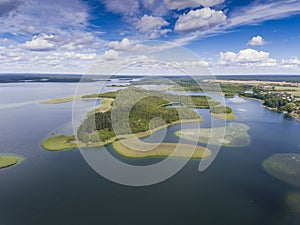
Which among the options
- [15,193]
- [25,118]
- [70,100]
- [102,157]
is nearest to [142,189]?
[102,157]

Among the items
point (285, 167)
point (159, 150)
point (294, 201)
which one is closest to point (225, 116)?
point (285, 167)

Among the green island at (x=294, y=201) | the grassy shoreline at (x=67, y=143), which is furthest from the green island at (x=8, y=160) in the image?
the green island at (x=294, y=201)

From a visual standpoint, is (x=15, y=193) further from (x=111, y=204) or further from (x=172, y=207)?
(x=172, y=207)

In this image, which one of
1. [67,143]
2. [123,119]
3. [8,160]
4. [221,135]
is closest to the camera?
[8,160]

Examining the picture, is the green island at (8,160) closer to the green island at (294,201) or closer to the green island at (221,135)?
the green island at (221,135)

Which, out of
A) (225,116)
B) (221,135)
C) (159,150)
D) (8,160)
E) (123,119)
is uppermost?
(123,119)

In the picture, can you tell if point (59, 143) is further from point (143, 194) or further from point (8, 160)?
point (143, 194)
